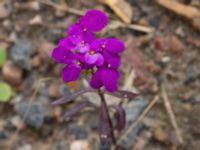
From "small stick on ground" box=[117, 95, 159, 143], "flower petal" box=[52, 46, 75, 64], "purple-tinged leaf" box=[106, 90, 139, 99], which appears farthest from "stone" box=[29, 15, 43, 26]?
"flower petal" box=[52, 46, 75, 64]

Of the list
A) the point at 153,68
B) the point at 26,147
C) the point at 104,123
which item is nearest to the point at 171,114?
the point at 153,68

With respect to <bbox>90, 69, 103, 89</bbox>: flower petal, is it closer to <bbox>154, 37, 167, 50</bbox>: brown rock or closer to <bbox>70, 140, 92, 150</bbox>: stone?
<bbox>70, 140, 92, 150</bbox>: stone

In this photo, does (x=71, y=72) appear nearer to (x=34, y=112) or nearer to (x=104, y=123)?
(x=104, y=123)

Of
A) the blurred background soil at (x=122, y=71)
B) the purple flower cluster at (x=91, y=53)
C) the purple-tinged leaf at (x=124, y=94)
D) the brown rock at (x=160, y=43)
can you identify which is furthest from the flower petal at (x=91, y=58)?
the brown rock at (x=160, y=43)

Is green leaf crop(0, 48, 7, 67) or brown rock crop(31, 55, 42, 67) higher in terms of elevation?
green leaf crop(0, 48, 7, 67)

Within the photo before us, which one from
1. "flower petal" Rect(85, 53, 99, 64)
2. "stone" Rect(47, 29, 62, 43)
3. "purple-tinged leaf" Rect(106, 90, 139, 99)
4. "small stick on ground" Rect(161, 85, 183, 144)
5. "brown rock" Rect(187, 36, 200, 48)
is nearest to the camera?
"flower petal" Rect(85, 53, 99, 64)

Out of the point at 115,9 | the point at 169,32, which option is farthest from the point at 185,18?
the point at 115,9

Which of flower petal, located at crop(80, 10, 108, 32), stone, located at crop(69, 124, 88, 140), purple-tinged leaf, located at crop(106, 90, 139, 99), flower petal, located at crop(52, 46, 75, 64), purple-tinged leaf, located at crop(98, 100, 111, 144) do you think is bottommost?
stone, located at crop(69, 124, 88, 140)

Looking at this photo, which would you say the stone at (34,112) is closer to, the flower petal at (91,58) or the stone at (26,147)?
the stone at (26,147)
